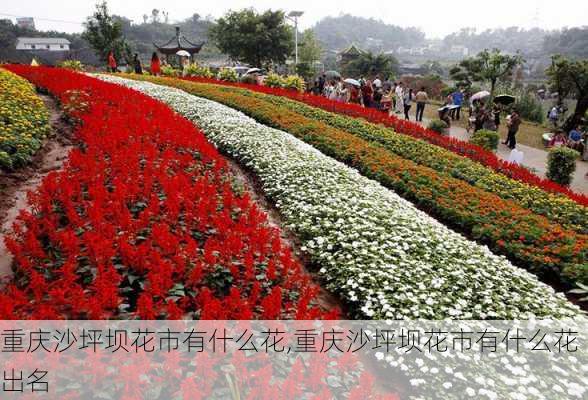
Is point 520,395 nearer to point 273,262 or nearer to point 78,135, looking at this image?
point 273,262

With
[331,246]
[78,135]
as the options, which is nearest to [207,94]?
[78,135]

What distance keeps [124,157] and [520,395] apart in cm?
546

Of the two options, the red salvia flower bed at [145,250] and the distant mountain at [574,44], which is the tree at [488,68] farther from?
the distant mountain at [574,44]

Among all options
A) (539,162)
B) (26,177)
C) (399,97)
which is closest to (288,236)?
(26,177)

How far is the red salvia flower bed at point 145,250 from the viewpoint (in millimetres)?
3338

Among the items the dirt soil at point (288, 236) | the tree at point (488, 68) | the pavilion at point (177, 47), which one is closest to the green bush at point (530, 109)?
the tree at point (488, 68)

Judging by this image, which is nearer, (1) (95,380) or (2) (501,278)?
(1) (95,380)

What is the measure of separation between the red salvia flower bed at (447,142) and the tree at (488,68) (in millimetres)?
14021

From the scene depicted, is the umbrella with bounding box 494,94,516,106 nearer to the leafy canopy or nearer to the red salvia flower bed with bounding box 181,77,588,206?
the red salvia flower bed with bounding box 181,77,588,206

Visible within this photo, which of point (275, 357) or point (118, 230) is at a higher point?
point (118, 230)

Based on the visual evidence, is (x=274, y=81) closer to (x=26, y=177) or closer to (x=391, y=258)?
(x=26, y=177)

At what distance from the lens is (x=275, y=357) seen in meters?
3.33

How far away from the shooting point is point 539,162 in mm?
15562

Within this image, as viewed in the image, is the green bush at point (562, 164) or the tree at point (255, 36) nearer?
the green bush at point (562, 164)
